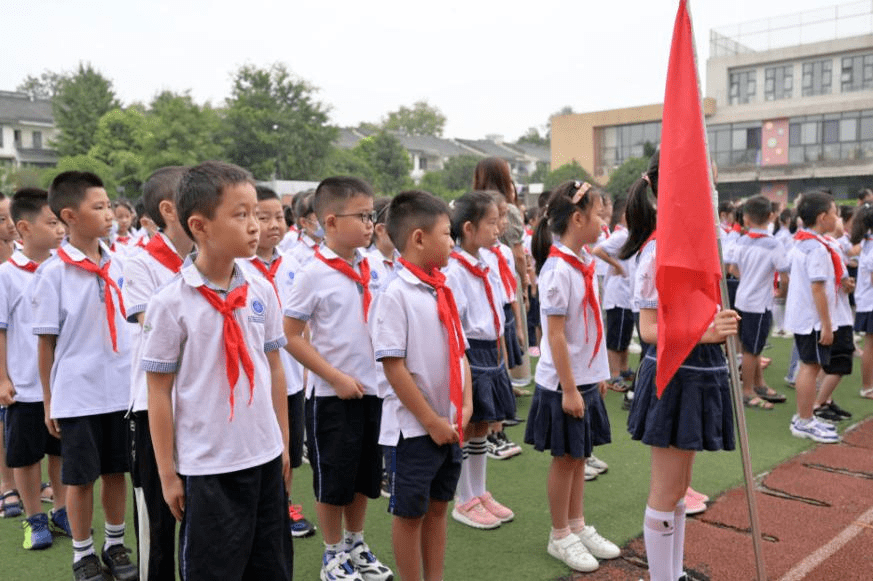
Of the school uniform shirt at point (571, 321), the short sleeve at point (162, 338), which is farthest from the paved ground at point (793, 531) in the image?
the short sleeve at point (162, 338)

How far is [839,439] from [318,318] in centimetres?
428

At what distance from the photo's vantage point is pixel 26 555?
3709mm

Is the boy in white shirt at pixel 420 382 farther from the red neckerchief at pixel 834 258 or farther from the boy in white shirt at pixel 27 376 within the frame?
the red neckerchief at pixel 834 258

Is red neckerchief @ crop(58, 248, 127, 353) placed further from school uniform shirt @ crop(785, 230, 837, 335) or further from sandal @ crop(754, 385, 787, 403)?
sandal @ crop(754, 385, 787, 403)

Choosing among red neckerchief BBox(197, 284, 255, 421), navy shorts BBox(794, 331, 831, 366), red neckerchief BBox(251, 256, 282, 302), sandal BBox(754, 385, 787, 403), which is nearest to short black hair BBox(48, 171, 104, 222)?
red neckerchief BBox(251, 256, 282, 302)

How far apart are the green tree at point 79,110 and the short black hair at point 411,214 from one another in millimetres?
42923

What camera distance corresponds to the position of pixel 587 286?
3568mm

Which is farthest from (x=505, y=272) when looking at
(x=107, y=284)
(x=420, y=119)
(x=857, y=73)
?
(x=420, y=119)

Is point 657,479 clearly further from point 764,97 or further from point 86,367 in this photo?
point 764,97

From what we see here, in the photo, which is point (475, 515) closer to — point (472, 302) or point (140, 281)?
point (472, 302)

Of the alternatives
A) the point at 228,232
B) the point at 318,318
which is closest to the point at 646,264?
the point at 318,318

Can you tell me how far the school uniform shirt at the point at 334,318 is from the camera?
3.29 metres

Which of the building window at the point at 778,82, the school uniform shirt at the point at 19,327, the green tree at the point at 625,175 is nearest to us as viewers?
the school uniform shirt at the point at 19,327

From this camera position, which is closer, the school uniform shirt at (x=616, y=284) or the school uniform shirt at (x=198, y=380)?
the school uniform shirt at (x=198, y=380)
